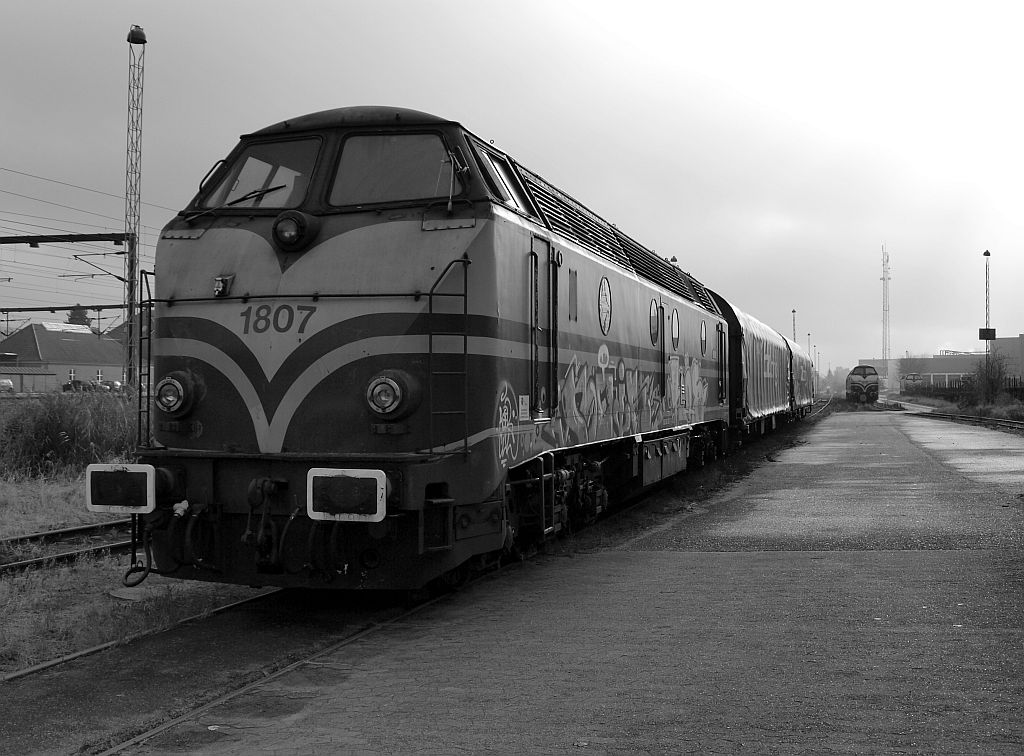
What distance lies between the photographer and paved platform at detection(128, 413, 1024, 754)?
4.65 meters

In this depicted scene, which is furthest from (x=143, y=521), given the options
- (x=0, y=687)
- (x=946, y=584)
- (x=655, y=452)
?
(x=655, y=452)

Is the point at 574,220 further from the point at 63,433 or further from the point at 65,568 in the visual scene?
the point at 63,433

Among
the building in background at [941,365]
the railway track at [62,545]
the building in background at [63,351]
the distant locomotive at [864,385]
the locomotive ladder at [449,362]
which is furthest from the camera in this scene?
the building in background at [941,365]

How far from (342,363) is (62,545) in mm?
5559

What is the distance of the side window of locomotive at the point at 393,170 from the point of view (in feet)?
24.6

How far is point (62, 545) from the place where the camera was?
1078cm

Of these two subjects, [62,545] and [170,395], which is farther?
[62,545]

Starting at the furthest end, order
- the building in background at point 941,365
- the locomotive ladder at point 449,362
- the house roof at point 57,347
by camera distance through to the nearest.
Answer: the building in background at point 941,365
the house roof at point 57,347
the locomotive ladder at point 449,362

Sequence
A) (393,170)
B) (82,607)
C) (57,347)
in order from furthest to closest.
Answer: (57,347), (82,607), (393,170)

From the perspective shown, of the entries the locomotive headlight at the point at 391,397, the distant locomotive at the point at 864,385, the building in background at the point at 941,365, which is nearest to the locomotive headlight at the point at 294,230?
the locomotive headlight at the point at 391,397

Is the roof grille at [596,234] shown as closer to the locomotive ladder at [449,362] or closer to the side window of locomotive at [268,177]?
the side window of locomotive at [268,177]

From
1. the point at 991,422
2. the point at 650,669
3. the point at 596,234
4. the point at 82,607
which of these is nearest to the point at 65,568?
the point at 82,607

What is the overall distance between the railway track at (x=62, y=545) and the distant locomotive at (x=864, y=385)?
64.9m

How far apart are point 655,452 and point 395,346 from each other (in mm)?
6890
